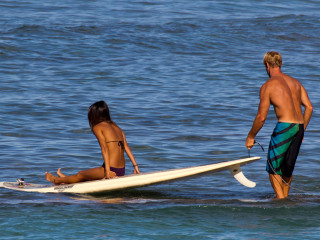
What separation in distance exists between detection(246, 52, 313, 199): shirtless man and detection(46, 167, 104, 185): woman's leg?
7.48 ft

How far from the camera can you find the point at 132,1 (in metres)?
32.4

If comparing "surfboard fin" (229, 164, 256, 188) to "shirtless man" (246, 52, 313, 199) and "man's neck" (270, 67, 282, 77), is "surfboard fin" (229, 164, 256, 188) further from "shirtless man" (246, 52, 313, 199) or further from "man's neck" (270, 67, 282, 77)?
"man's neck" (270, 67, 282, 77)

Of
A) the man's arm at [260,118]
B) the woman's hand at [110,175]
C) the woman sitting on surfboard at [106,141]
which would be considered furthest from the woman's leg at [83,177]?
the man's arm at [260,118]

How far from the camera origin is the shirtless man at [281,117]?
721cm

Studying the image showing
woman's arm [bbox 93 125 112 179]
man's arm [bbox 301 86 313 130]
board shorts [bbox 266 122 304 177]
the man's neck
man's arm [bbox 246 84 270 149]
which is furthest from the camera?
woman's arm [bbox 93 125 112 179]

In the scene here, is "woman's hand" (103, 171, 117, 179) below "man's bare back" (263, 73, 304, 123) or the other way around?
below

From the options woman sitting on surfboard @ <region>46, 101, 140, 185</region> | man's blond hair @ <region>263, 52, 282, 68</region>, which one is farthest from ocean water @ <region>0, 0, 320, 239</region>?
man's blond hair @ <region>263, 52, 282, 68</region>

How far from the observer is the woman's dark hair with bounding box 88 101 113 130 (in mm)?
8297

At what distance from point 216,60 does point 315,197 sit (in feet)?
47.1

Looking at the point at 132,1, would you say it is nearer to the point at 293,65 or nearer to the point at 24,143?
the point at 293,65

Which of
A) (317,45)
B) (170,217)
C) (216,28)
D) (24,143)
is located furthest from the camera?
(216,28)

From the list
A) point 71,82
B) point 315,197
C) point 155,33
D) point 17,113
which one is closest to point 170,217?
point 315,197

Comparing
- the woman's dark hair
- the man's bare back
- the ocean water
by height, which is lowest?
the ocean water

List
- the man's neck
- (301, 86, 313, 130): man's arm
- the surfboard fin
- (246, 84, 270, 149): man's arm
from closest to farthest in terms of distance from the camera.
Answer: (246, 84, 270, 149): man's arm → the man's neck → (301, 86, 313, 130): man's arm → the surfboard fin
